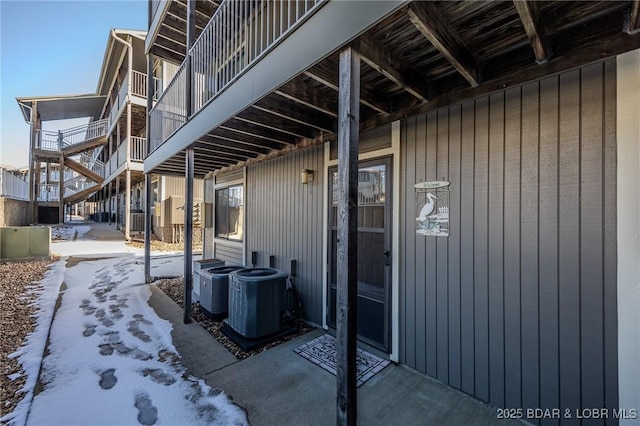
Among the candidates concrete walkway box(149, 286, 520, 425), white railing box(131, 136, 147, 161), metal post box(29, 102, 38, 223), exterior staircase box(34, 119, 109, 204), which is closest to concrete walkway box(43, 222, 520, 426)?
concrete walkway box(149, 286, 520, 425)

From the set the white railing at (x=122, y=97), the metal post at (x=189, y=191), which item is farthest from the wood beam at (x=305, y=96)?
the white railing at (x=122, y=97)

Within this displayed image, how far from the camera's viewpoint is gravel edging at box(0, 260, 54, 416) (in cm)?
227

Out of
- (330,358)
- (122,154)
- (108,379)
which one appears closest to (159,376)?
(108,379)

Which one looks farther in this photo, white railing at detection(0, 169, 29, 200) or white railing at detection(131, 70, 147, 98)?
white railing at detection(131, 70, 147, 98)

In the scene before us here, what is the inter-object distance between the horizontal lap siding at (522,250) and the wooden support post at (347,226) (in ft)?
4.00

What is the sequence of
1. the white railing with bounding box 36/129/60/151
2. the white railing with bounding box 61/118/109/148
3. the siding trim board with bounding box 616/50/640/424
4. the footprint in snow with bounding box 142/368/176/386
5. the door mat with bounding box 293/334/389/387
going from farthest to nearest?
1. the white railing with bounding box 61/118/109/148
2. the white railing with bounding box 36/129/60/151
3. the door mat with bounding box 293/334/389/387
4. the footprint in snow with bounding box 142/368/176/386
5. the siding trim board with bounding box 616/50/640/424

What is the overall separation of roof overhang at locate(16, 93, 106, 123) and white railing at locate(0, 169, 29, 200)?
13.6 feet

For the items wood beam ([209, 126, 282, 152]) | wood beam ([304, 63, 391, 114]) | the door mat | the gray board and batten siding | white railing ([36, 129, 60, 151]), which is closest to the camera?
the gray board and batten siding

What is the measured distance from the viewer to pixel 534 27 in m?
1.52

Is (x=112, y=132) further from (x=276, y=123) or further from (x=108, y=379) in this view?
(x=108, y=379)

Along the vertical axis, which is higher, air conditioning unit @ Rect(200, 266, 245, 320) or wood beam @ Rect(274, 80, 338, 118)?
wood beam @ Rect(274, 80, 338, 118)

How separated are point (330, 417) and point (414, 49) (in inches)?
109

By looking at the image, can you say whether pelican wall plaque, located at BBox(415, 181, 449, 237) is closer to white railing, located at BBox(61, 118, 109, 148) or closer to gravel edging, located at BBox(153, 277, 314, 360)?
gravel edging, located at BBox(153, 277, 314, 360)

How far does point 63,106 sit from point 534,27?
21.7 m
